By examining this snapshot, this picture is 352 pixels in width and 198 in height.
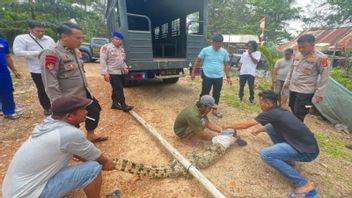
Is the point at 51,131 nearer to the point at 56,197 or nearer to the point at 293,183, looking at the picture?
the point at 56,197

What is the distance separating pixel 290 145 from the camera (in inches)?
104

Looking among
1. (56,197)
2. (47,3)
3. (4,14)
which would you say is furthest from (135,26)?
(4,14)

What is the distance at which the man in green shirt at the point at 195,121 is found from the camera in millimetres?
3229

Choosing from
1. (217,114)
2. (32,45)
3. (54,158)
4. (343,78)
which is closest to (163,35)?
(217,114)

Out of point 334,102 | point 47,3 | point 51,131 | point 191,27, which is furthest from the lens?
point 47,3

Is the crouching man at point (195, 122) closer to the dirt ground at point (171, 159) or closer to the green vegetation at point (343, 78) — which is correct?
the dirt ground at point (171, 159)

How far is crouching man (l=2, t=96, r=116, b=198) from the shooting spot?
1.70 meters

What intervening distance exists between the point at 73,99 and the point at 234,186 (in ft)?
6.72

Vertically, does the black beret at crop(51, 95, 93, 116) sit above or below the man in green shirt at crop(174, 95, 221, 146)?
above

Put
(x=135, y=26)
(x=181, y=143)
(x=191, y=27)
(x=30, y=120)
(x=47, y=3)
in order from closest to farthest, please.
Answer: (x=181, y=143) → (x=30, y=120) → (x=191, y=27) → (x=135, y=26) → (x=47, y=3)

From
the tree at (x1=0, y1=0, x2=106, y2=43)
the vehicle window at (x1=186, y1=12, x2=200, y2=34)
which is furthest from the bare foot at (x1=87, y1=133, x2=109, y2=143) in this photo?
the tree at (x1=0, y1=0, x2=106, y2=43)

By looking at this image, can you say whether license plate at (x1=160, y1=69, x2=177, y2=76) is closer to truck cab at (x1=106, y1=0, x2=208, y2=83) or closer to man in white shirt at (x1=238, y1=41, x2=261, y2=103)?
truck cab at (x1=106, y1=0, x2=208, y2=83)

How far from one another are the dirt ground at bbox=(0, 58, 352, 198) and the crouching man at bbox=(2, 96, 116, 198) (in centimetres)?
67

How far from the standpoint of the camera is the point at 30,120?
14.1 ft
